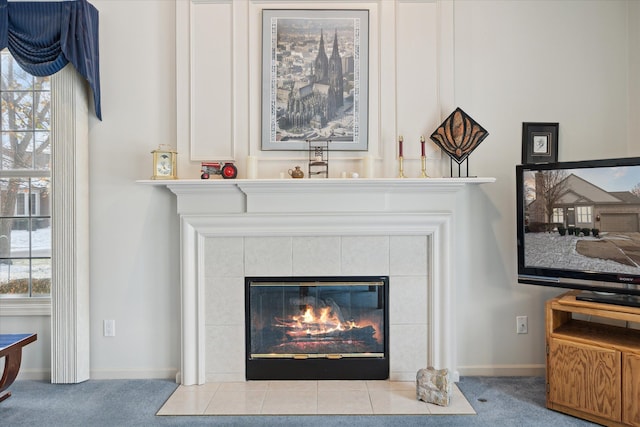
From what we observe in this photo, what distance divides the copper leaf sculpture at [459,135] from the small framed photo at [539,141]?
0.34 metres

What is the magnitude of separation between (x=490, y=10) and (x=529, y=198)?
1316mm

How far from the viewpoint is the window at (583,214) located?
2.27 meters

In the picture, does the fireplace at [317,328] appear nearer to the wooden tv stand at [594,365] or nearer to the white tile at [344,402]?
the white tile at [344,402]

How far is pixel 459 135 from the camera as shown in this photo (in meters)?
2.64

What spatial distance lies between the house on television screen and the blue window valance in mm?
2841

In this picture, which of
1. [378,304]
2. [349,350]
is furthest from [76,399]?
[378,304]

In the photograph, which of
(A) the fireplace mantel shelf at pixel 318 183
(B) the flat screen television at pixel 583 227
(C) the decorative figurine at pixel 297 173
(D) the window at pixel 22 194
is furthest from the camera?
(D) the window at pixel 22 194

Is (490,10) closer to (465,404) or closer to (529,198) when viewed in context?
(529,198)

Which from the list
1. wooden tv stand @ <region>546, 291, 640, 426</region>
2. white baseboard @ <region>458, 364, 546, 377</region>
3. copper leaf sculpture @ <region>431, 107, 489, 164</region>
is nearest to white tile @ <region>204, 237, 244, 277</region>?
copper leaf sculpture @ <region>431, 107, 489, 164</region>

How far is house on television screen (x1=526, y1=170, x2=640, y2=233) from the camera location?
2180 mm

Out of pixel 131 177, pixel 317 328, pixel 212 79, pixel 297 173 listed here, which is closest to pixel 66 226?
pixel 131 177

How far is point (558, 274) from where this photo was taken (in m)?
2.37

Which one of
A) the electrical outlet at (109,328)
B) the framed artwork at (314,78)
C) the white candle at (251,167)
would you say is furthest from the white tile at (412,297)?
the electrical outlet at (109,328)

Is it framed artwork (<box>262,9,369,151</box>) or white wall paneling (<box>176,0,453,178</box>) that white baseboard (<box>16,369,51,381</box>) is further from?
framed artwork (<box>262,9,369,151</box>)
